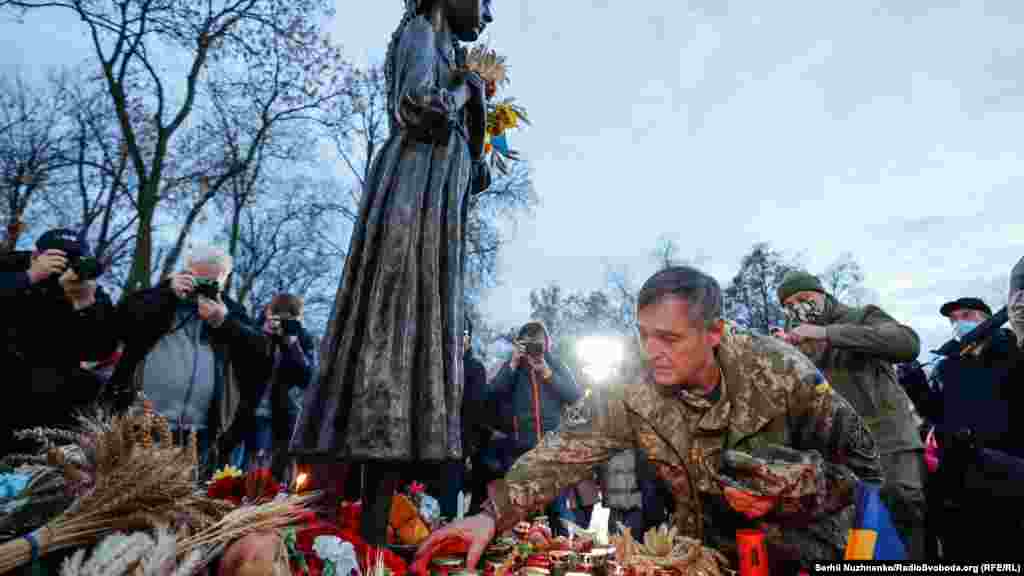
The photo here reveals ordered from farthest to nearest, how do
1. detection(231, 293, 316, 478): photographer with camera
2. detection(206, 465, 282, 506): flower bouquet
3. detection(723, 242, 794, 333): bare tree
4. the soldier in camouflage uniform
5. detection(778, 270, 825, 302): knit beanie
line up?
1. detection(723, 242, 794, 333): bare tree
2. detection(231, 293, 316, 478): photographer with camera
3. detection(778, 270, 825, 302): knit beanie
4. the soldier in camouflage uniform
5. detection(206, 465, 282, 506): flower bouquet

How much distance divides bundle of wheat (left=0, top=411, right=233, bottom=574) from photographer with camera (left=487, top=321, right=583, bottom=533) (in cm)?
455

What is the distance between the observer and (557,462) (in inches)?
100.0

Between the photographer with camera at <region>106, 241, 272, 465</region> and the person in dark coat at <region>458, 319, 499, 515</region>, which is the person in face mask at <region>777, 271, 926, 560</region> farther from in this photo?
the photographer with camera at <region>106, 241, 272, 465</region>

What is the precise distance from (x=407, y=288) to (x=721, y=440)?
1529mm

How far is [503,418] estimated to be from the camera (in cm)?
618

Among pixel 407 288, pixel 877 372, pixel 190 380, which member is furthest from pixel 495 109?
pixel 877 372

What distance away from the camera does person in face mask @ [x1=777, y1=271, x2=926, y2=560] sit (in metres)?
4.05

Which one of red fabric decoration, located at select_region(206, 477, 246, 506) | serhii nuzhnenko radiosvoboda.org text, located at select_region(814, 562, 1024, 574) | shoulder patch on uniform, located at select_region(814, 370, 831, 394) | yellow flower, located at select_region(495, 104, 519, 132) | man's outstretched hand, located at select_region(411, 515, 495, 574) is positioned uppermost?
yellow flower, located at select_region(495, 104, 519, 132)

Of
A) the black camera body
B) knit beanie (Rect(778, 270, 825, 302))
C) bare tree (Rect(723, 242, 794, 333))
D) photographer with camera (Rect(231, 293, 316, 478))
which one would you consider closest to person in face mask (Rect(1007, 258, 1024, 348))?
knit beanie (Rect(778, 270, 825, 302))

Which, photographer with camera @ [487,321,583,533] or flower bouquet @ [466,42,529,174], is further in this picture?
photographer with camera @ [487,321,583,533]

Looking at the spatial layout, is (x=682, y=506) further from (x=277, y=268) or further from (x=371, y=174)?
(x=277, y=268)

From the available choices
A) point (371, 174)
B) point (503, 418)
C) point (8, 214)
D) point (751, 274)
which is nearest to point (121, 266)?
point (8, 214)

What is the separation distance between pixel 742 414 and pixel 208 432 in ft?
11.0

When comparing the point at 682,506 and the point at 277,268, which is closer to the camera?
the point at 682,506
